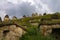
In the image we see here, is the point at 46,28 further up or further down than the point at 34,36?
further up

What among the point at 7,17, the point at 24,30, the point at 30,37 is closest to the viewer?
the point at 30,37

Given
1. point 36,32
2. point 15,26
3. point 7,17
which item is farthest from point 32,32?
point 7,17

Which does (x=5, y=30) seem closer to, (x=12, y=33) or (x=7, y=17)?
(x=12, y=33)

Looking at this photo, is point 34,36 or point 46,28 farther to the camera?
point 46,28

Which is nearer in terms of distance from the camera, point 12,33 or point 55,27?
point 12,33

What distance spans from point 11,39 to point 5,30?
1.06m

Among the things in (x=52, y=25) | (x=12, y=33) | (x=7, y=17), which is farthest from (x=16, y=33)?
(x=7, y=17)

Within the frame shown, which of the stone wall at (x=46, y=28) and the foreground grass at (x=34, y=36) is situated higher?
the stone wall at (x=46, y=28)

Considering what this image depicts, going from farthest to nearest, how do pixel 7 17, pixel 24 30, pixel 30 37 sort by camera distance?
pixel 7 17
pixel 24 30
pixel 30 37

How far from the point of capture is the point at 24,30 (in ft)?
79.5

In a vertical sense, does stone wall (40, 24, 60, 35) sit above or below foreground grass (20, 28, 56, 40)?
above

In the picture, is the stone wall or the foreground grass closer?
the foreground grass

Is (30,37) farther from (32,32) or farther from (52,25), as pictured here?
(52,25)

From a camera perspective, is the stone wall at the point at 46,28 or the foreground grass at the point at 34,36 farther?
the stone wall at the point at 46,28
